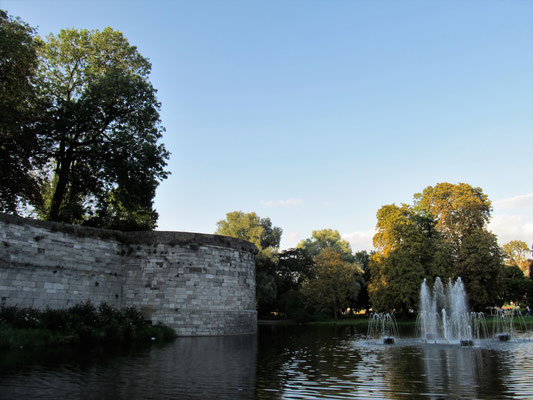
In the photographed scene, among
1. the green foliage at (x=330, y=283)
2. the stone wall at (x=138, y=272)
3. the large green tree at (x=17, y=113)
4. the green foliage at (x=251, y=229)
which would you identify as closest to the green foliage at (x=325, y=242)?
the green foliage at (x=251, y=229)

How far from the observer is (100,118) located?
2545cm

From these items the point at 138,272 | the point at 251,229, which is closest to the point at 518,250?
the point at 251,229

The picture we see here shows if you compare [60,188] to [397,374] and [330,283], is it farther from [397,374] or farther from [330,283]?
[330,283]

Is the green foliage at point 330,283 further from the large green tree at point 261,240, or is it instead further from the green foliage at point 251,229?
the green foliage at point 251,229

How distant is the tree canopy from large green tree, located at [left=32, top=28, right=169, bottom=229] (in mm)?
55

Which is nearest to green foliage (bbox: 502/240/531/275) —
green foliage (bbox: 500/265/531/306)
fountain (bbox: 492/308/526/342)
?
green foliage (bbox: 500/265/531/306)

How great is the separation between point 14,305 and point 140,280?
6.36m

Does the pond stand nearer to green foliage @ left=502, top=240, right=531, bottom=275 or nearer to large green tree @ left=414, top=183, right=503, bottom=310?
large green tree @ left=414, top=183, right=503, bottom=310

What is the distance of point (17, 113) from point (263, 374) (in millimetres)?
19348

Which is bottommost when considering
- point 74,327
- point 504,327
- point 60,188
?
point 504,327

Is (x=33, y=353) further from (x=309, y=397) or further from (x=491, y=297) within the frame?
(x=491, y=297)

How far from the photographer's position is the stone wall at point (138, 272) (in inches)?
673

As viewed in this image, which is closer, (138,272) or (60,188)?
(138,272)

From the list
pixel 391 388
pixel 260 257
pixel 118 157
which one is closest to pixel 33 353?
pixel 391 388
